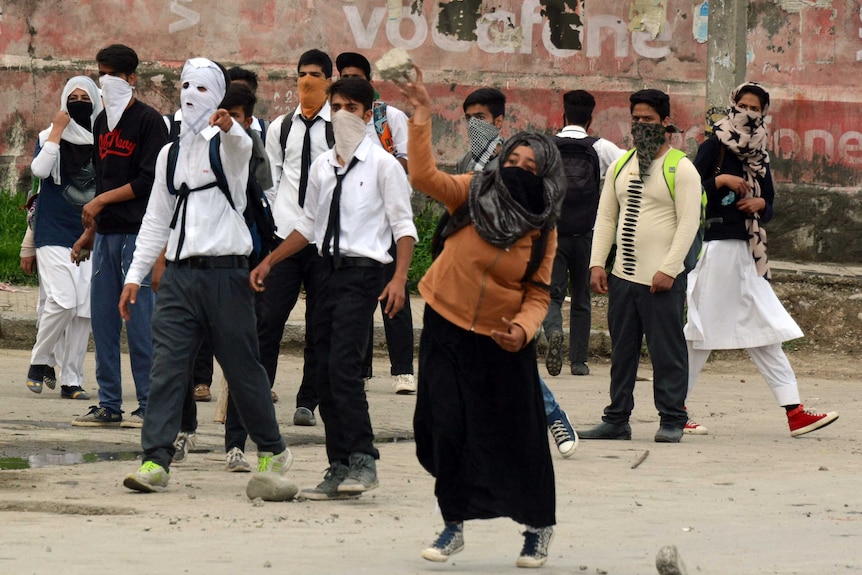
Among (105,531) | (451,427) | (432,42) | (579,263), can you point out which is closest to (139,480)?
(105,531)

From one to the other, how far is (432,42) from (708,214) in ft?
23.4

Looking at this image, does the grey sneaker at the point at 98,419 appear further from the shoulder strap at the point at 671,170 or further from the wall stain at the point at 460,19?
the wall stain at the point at 460,19

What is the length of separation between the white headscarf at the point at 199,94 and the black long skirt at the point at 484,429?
1789 mm

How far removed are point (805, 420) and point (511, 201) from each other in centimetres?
420

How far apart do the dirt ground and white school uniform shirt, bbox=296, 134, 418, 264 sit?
1.10 meters

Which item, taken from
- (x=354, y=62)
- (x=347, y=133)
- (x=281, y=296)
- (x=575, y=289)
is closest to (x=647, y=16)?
(x=575, y=289)

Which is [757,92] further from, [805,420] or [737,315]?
[805,420]

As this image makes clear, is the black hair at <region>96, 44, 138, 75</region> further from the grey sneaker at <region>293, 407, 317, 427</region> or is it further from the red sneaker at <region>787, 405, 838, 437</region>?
the red sneaker at <region>787, 405, 838, 437</region>

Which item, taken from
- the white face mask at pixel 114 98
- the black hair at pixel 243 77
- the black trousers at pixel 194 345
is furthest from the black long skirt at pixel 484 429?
the black hair at pixel 243 77

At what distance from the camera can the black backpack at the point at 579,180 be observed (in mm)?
11852

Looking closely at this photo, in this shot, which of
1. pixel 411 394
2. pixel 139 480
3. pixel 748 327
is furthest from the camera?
pixel 411 394

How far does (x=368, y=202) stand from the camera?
23.0ft

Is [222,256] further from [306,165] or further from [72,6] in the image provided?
[72,6]

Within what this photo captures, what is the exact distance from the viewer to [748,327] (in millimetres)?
9414
